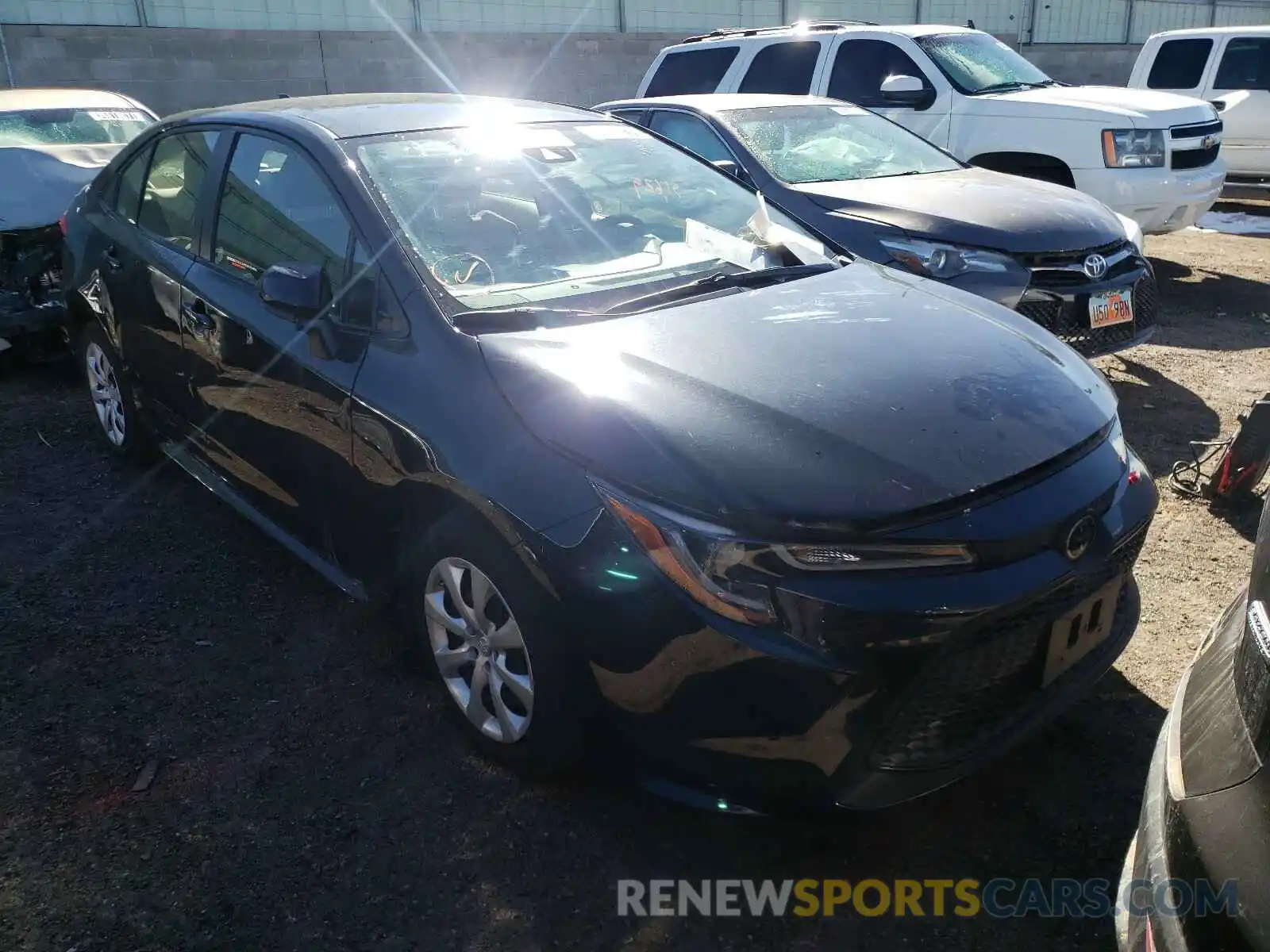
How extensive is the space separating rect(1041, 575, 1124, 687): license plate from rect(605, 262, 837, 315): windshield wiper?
4.51 feet

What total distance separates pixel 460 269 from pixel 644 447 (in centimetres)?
100

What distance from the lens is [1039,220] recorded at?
5.25m

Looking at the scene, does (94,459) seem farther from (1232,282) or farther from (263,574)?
(1232,282)

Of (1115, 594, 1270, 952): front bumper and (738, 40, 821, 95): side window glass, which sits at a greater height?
(738, 40, 821, 95): side window glass

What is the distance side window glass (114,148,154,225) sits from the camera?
14.0 ft

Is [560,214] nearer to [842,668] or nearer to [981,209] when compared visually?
[842,668]

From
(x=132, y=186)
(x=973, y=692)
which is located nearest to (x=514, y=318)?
(x=973, y=692)

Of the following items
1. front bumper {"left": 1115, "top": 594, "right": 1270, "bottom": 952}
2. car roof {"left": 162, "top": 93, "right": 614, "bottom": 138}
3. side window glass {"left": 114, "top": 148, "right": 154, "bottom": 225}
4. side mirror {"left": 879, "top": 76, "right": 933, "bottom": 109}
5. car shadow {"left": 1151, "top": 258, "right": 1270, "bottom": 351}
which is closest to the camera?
front bumper {"left": 1115, "top": 594, "right": 1270, "bottom": 952}

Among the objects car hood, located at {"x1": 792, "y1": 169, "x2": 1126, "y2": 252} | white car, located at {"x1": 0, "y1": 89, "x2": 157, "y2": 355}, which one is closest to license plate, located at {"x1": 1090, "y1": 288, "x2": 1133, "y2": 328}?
car hood, located at {"x1": 792, "y1": 169, "x2": 1126, "y2": 252}

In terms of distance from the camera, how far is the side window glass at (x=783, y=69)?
8336 mm

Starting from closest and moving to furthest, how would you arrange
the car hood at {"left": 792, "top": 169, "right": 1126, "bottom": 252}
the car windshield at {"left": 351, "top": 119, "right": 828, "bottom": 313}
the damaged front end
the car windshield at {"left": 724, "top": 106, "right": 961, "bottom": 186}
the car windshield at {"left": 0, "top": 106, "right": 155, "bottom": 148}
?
the car windshield at {"left": 351, "top": 119, "right": 828, "bottom": 313} < the car hood at {"left": 792, "top": 169, "right": 1126, "bottom": 252} < the damaged front end < the car windshield at {"left": 724, "top": 106, "right": 961, "bottom": 186} < the car windshield at {"left": 0, "top": 106, "right": 155, "bottom": 148}

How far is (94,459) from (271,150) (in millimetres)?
2429

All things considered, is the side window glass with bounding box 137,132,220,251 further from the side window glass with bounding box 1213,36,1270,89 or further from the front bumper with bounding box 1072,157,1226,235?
the side window glass with bounding box 1213,36,1270,89

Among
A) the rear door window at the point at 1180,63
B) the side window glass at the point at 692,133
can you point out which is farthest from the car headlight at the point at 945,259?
the rear door window at the point at 1180,63
